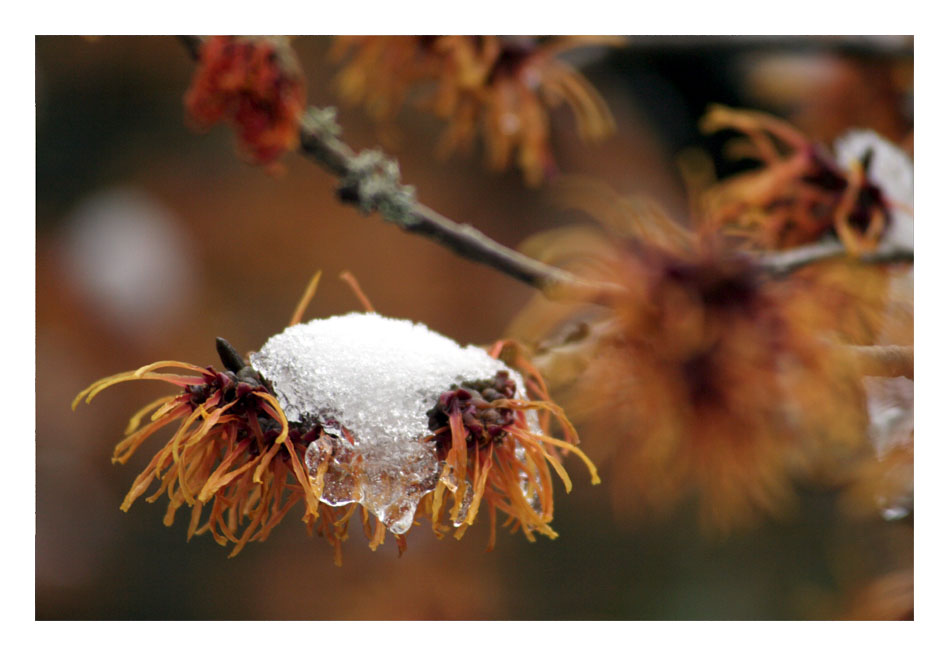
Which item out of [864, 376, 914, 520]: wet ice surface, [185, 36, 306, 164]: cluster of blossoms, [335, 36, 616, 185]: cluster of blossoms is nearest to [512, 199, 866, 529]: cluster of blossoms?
[864, 376, 914, 520]: wet ice surface

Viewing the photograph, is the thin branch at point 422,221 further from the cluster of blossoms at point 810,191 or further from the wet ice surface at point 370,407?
the wet ice surface at point 370,407

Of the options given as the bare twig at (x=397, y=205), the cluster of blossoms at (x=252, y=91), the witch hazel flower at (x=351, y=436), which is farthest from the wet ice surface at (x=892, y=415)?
the cluster of blossoms at (x=252, y=91)

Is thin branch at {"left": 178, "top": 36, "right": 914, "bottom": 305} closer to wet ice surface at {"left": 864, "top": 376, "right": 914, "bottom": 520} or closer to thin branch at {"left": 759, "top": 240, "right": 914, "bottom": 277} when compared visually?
thin branch at {"left": 759, "top": 240, "right": 914, "bottom": 277}

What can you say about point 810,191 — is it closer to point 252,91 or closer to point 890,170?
point 890,170

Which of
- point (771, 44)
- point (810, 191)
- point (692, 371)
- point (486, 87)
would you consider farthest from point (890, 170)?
point (486, 87)

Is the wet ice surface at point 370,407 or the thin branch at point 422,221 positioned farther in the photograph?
the thin branch at point 422,221

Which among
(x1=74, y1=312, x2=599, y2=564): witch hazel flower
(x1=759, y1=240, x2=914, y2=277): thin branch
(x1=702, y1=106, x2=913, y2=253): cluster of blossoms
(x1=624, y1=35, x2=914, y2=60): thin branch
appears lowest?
(x1=74, y1=312, x2=599, y2=564): witch hazel flower

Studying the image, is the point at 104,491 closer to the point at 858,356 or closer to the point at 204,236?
the point at 204,236
